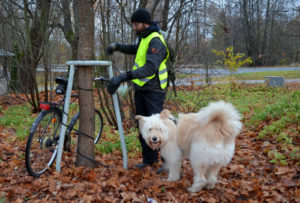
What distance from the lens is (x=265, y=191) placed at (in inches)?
133

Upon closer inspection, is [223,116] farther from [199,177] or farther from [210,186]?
[210,186]

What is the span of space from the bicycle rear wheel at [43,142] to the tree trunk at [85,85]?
1.96 ft

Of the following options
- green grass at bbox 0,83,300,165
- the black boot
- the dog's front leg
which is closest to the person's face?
the dog's front leg

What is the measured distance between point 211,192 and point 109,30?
4953 millimetres

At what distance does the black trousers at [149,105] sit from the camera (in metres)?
4.25

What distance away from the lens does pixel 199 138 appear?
11.1 ft

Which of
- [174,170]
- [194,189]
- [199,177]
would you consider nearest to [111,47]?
[174,170]

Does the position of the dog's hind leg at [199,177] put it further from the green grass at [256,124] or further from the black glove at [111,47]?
the black glove at [111,47]

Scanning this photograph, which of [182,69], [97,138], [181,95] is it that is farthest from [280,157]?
[181,95]

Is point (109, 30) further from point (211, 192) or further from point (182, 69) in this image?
point (211, 192)

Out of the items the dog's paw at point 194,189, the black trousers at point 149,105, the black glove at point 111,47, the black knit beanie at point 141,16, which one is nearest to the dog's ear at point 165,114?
the black trousers at point 149,105

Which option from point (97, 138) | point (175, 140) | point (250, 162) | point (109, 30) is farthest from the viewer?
point (109, 30)

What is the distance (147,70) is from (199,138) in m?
1.31

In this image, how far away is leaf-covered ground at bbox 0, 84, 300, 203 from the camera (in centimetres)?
326
